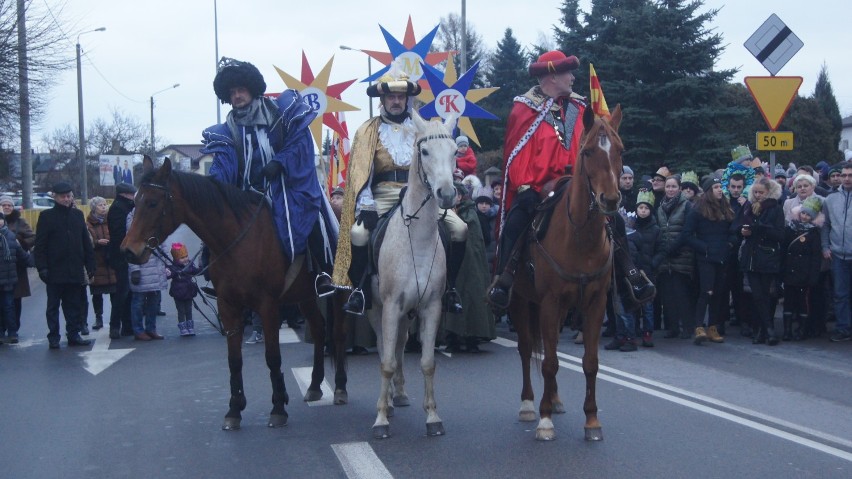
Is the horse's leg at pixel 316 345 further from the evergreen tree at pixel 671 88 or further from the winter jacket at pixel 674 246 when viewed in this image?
the evergreen tree at pixel 671 88

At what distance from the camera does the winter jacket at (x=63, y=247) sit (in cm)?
1438

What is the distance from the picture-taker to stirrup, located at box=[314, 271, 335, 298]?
8555 mm

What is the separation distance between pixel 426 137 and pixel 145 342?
8662mm

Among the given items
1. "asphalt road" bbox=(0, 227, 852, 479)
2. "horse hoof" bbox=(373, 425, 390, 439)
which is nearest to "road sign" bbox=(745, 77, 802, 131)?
"asphalt road" bbox=(0, 227, 852, 479)

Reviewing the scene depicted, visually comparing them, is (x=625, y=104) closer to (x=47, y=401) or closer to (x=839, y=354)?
(x=839, y=354)

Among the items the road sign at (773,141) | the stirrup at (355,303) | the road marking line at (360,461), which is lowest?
the road marking line at (360,461)

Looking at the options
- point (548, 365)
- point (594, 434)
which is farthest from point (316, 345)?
point (594, 434)

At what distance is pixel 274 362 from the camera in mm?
8516

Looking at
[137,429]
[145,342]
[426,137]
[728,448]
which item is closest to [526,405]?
[728,448]

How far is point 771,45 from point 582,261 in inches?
324

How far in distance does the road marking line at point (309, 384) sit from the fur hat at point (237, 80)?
2911 mm

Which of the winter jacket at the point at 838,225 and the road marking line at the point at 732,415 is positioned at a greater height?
the winter jacket at the point at 838,225

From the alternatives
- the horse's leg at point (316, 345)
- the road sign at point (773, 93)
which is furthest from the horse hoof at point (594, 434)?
the road sign at point (773, 93)

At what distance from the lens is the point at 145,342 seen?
14.8 metres
